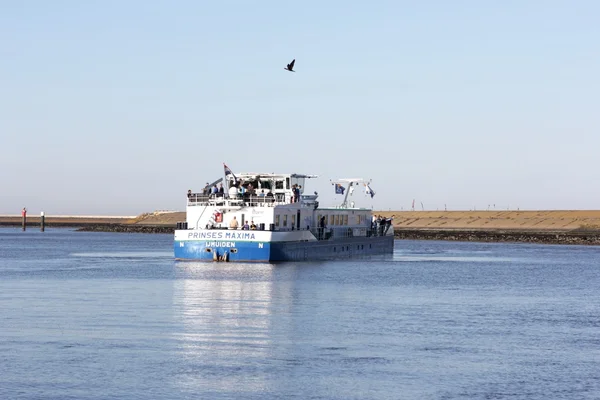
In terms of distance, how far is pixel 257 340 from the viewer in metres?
34.9

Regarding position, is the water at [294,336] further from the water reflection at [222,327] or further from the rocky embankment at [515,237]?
the rocky embankment at [515,237]

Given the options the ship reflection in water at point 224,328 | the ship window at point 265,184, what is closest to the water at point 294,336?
the ship reflection in water at point 224,328

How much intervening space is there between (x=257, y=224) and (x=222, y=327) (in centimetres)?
3829

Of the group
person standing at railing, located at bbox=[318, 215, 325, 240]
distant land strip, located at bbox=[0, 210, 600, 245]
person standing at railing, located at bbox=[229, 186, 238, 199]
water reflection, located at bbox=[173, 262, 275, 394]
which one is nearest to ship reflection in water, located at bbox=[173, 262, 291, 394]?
water reflection, located at bbox=[173, 262, 275, 394]

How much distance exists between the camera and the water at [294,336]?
27547mm

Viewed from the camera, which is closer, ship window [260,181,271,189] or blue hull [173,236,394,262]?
blue hull [173,236,394,262]

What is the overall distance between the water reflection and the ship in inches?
345

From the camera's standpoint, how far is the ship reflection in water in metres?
28.2

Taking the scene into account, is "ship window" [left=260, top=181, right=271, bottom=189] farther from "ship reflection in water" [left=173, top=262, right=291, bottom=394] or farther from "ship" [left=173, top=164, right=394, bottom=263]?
"ship reflection in water" [left=173, top=262, right=291, bottom=394]

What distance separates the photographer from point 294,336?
35.9m

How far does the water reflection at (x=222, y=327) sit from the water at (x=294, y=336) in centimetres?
7

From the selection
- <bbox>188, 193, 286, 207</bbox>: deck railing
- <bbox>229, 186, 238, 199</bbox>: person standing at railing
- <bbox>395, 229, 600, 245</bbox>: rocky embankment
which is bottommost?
Answer: <bbox>395, 229, 600, 245</bbox>: rocky embankment

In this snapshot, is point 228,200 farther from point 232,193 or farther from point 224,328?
point 224,328

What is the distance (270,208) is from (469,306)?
3010 cm
